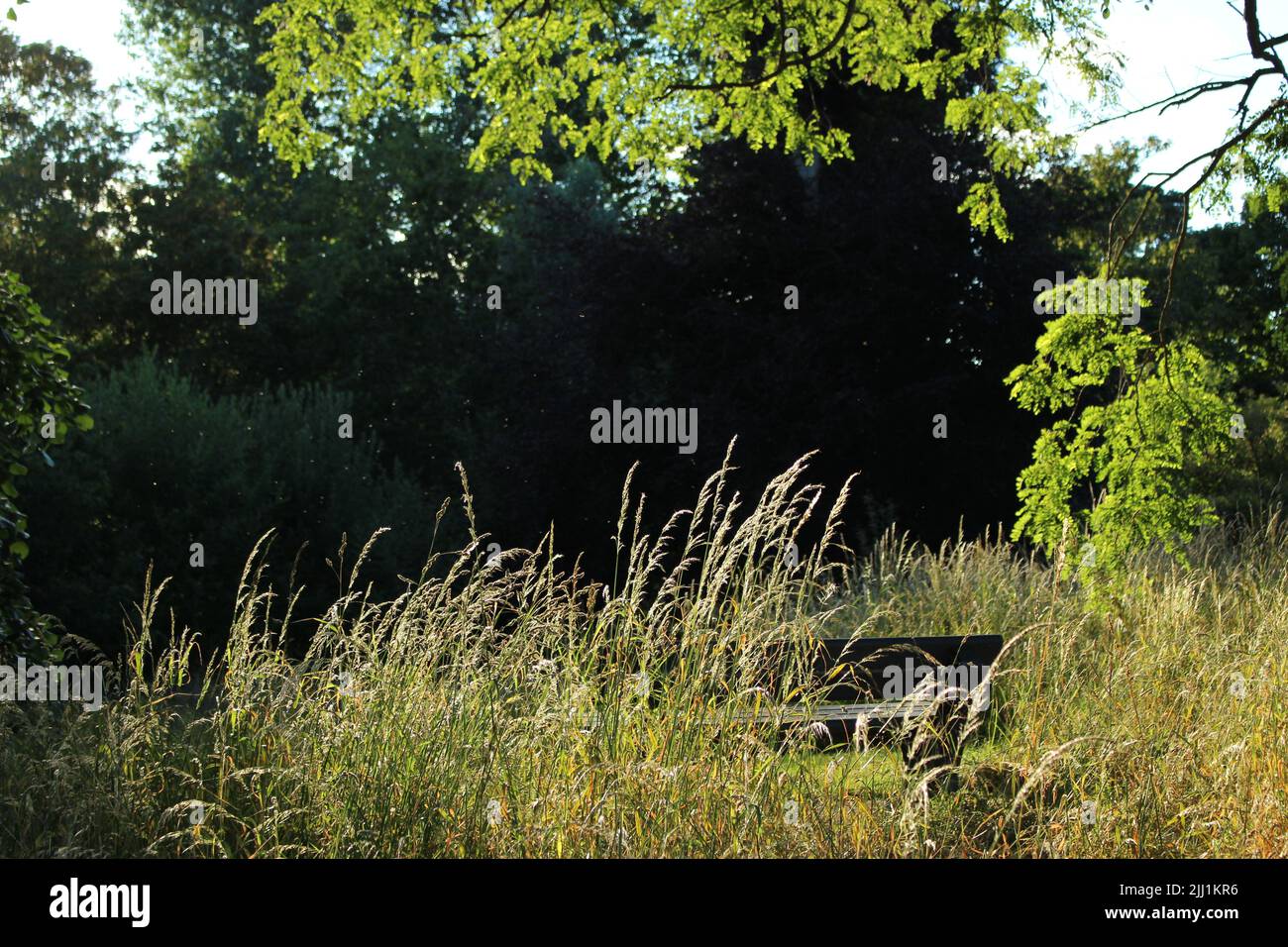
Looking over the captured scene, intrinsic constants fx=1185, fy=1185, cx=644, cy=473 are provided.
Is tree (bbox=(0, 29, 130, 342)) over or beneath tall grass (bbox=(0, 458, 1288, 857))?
over

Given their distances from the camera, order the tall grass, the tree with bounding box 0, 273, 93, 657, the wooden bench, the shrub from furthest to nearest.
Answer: the shrub
the tree with bounding box 0, 273, 93, 657
the wooden bench
the tall grass

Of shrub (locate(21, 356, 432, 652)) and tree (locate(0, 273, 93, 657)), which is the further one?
shrub (locate(21, 356, 432, 652))

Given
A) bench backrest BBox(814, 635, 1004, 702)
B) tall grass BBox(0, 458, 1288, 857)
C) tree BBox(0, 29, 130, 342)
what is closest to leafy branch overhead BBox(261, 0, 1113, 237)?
bench backrest BBox(814, 635, 1004, 702)

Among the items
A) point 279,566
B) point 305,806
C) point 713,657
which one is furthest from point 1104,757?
point 279,566

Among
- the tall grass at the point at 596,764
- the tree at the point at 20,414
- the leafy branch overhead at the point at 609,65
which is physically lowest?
the tall grass at the point at 596,764

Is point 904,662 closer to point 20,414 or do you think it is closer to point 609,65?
point 20,414

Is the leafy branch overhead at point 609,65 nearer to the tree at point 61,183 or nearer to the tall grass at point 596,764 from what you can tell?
the tall grass at point 596,764

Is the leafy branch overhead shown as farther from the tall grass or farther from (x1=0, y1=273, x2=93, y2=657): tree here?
the tall grass

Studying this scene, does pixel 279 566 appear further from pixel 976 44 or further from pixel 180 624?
pixel 976 44

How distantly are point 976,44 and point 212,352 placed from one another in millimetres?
17582

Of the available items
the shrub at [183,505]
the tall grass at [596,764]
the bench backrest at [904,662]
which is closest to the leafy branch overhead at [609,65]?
the shrub at [183,505]

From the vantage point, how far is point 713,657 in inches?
162

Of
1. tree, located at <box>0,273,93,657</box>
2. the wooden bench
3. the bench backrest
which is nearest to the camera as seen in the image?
the wooden bench

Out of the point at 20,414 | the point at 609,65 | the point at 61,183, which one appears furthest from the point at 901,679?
the point at 61,183
